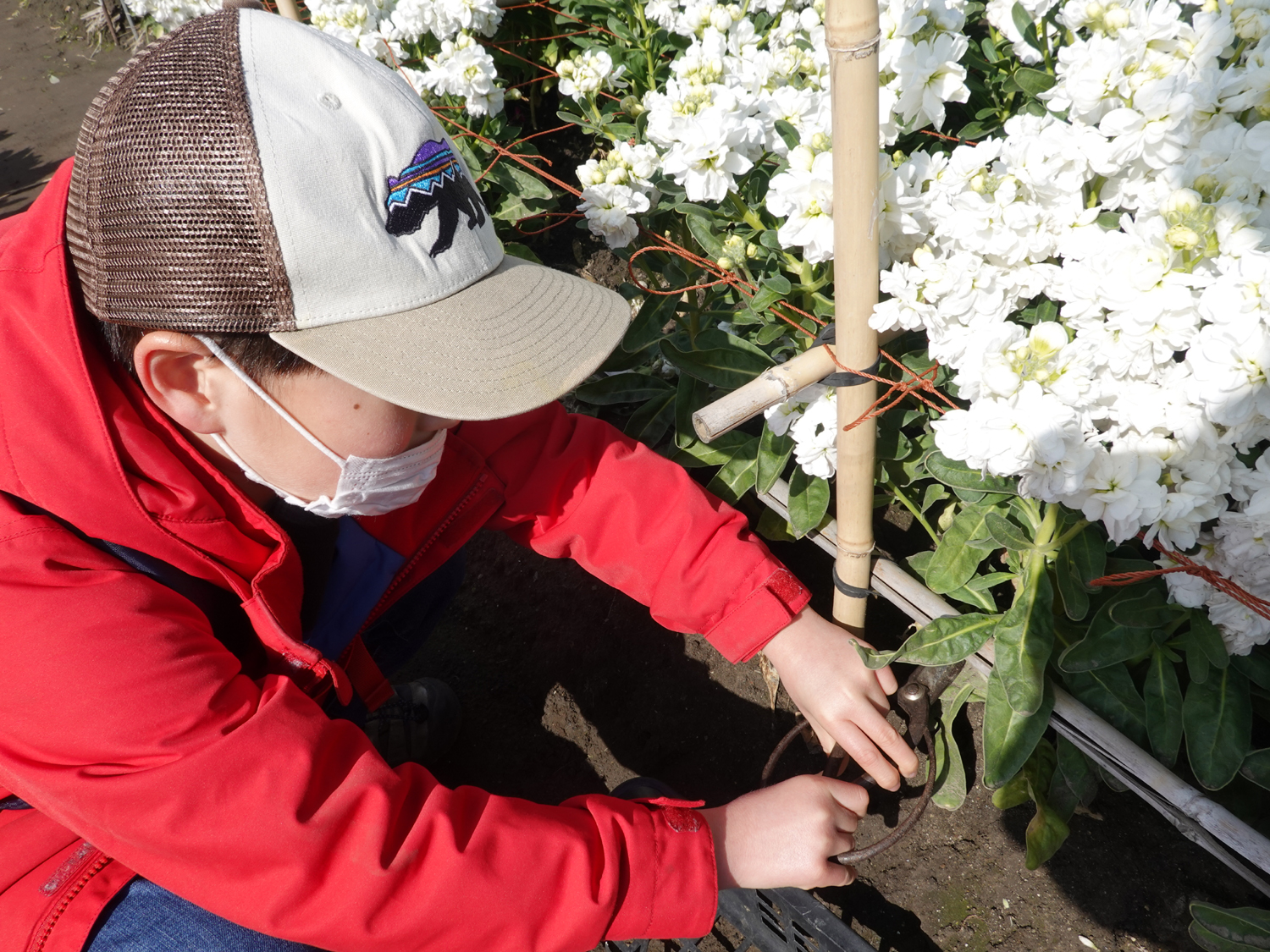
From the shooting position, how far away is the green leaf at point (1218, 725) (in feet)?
3.93

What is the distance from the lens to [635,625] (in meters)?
2.08

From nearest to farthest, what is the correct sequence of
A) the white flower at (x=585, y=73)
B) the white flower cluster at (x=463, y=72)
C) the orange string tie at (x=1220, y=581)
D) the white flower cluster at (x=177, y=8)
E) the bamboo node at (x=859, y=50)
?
1. the bamboo node at (x=859, y=50)
2. the orange string tie at (x=1220, y=581)
3. the white flower at (x=585, y=73)
4. the white flower cluster at (x=463, y=72)
5. the white flower cluster at (x=177, y=8)

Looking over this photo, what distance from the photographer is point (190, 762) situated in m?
0.99

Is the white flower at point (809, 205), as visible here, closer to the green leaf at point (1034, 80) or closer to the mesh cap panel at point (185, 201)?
the green leaf at point (1034, 80)

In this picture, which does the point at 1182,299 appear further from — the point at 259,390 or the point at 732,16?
the point at 732,16

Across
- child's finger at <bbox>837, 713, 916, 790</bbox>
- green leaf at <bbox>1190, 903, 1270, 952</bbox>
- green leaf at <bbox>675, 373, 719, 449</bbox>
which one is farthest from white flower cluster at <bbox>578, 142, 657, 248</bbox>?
green leaf at <bbox>1190, 903, 1270, 952</bbox>

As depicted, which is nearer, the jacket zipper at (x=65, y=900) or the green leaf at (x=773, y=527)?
the jacket zipper at (x=65, y=900)

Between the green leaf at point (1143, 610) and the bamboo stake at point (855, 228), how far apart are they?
0.36 meters

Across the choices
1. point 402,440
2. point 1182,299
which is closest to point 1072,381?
point 1182,299

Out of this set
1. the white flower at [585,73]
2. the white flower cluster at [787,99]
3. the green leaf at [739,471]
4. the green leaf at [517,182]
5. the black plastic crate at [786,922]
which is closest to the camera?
the white flower cluster at [787,99]

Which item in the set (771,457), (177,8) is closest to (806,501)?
(771,457)

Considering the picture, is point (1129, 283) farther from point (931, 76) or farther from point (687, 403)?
point (687, 403)

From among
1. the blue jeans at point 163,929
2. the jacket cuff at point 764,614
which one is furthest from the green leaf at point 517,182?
the blue jeans at point 163,929

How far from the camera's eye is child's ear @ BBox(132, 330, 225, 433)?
94 centimetres
